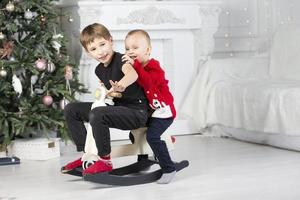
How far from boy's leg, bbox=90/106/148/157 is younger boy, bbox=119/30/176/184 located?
0.32 feet

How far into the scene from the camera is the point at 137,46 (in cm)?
336

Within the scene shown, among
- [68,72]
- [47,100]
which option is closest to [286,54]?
[68,72]

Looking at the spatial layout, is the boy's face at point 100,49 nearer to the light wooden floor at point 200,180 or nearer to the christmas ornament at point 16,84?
the light wooden floor at point 200,180

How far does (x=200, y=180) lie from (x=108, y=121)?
1.94 ft

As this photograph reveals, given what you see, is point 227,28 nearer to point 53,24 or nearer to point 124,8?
point 124,8

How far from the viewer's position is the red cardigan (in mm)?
3303

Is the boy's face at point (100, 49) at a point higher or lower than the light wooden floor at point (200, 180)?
higher

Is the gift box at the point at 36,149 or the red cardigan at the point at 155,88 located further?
the gift box at the point at 36,149

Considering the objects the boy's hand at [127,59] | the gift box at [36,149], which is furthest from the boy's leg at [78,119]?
the gift box at [36,149]

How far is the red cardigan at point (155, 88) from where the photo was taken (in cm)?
330

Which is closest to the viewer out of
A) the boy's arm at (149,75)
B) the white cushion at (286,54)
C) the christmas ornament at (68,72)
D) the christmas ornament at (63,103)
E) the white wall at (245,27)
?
the boy's arm at (149,75)

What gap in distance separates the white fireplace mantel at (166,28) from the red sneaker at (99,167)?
1.87 meters

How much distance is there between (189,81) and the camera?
5438mm

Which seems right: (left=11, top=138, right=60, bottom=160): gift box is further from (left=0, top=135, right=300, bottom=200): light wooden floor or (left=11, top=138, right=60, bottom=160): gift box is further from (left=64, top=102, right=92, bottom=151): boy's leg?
(left=64, top=102, right=92, bottom=151): boy's leg
